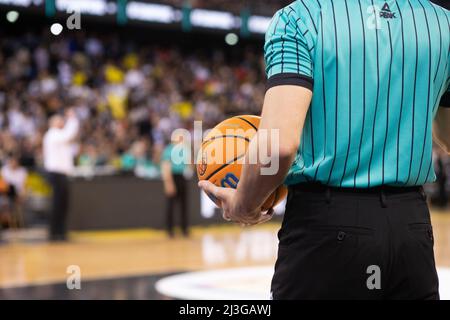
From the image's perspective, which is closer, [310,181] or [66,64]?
[310,181]

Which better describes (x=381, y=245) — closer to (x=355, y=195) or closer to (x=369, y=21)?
(x=355, y=195)

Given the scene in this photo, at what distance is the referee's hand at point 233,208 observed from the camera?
2.26 m

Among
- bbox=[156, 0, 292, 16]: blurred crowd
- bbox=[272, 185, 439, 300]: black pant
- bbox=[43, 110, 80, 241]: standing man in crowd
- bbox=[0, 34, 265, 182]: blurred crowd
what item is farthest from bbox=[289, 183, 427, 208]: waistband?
bbox=[156, 0, 292, 16]: blurred crowd

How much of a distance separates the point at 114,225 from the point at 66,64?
7380 millimetres

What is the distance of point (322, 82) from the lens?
2.18m

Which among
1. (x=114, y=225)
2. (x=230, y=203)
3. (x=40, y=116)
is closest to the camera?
(x=230, y=203)

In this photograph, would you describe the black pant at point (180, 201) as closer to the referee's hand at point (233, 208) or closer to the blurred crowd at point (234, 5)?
the blurred crowd at point (234, 5)

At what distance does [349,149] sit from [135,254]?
25.1 feet

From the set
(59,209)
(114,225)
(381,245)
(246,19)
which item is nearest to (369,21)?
(381,245)

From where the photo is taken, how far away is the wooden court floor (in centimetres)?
793

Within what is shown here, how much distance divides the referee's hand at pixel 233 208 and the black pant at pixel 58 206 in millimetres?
9000

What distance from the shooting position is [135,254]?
31.4ft

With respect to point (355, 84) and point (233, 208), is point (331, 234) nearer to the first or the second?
point (233, 208)

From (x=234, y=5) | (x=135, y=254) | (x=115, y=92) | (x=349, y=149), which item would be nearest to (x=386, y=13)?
(x=349, y=149)
